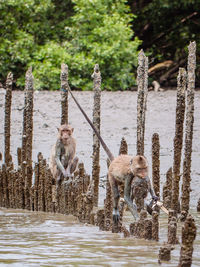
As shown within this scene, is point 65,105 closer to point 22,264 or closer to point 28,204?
point 28,204

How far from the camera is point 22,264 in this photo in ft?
28.6

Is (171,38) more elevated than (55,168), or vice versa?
(171,38)

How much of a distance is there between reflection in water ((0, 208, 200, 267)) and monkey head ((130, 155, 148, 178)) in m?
0.97

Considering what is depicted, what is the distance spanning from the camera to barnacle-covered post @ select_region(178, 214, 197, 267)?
694 centimetres

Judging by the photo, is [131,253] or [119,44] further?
[119,44]

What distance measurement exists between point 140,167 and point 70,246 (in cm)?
172

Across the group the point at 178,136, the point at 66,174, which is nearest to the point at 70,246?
the point at 178,136

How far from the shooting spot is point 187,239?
709 cm

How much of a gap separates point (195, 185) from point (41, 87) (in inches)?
496

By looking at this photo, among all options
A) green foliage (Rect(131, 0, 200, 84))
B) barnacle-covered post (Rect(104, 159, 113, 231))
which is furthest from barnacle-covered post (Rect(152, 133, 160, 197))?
green foliage (Rect(131, 0, 200, 84))

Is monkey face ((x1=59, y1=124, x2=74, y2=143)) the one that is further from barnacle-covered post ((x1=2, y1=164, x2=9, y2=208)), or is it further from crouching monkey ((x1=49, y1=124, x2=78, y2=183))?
barnacle-covered post ((x1=2, y1=164, x2=9, y2=208))

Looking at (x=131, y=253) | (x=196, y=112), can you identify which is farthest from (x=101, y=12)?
(x=131, y=253)

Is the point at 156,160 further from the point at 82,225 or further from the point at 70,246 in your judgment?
the point at 70,246

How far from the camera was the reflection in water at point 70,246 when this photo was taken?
884 centimetres
